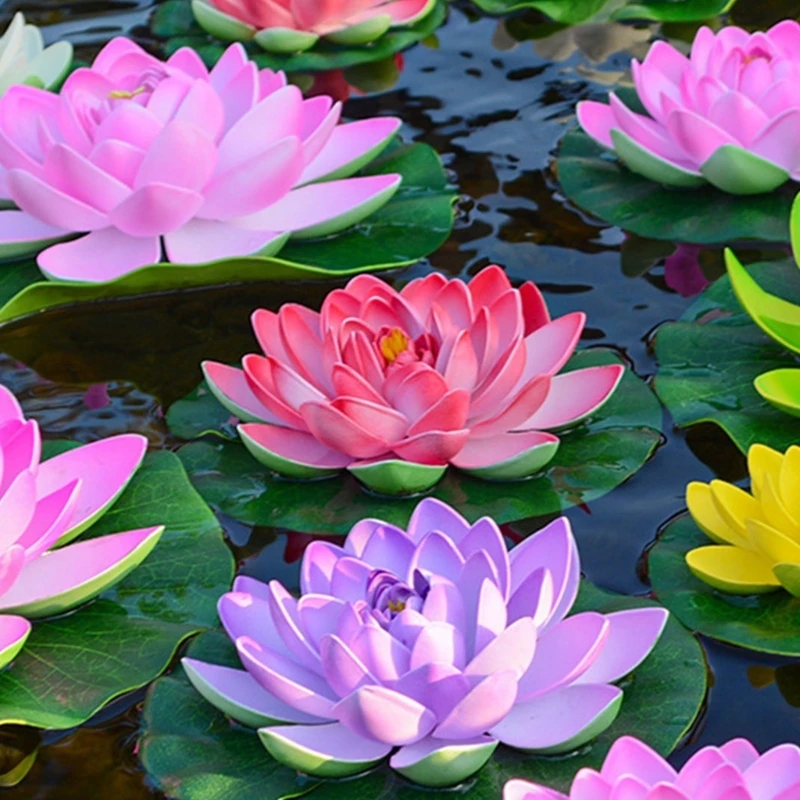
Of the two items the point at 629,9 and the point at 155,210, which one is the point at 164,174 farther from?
the point at 629,9

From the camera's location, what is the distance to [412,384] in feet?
5.08

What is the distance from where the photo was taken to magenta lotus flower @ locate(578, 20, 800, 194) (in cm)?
204

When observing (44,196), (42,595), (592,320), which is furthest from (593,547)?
(44,196)

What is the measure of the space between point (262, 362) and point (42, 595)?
369 millimetres

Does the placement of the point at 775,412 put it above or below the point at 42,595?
below

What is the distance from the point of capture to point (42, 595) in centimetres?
143

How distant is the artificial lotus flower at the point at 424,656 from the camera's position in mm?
1210

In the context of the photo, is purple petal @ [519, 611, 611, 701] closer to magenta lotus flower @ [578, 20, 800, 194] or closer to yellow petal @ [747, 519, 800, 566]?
yellow petal @ [747, 519, 800, 566]

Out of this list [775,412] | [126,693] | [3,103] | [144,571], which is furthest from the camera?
[3,103]

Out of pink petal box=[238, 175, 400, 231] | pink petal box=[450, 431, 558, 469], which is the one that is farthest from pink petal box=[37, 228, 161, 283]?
pink petal box=[450, 431, 558, 469]

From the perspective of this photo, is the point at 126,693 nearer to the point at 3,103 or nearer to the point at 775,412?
the point at 775,412

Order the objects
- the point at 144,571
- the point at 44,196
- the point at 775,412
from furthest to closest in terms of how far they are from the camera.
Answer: the point at 44,196 → the point at 775,412 → the point at 144,571

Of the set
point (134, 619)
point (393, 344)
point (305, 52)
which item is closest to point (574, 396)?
point (393, 344)

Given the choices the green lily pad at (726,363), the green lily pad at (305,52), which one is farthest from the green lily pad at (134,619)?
the green lily pad at (305,52)
